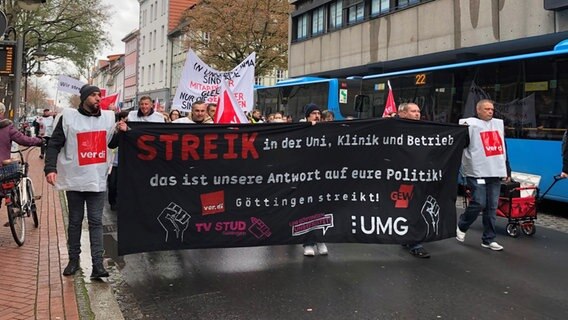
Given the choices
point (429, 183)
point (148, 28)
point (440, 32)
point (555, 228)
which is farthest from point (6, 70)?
point (148, 28)

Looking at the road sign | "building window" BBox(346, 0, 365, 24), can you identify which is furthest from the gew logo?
"building window" BBox(346, 0, 365, 24)

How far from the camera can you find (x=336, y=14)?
31.9 metres

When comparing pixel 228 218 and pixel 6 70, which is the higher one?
pixel 6 70

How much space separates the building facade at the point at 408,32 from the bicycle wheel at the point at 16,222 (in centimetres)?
1654

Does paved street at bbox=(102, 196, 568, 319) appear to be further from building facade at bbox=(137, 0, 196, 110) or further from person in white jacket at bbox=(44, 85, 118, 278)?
building facade at bbox=(137, 0, 196, 110)

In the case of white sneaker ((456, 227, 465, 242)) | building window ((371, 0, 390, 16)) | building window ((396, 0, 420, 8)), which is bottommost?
white sneaker ((456, 227, 465, 242))

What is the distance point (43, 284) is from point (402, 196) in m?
3.98

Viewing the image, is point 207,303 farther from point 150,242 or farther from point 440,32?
point 440,32

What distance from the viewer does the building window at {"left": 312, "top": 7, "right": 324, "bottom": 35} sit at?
110ft

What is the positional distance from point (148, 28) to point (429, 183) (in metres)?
69.2

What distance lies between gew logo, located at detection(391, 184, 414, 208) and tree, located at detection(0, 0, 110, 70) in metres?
36.9

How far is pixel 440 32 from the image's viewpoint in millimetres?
22984

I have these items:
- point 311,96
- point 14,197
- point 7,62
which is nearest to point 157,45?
point 311,96

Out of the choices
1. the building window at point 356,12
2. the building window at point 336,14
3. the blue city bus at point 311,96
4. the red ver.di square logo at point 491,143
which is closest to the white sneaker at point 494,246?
the red ver.di square logo at point 491,143
